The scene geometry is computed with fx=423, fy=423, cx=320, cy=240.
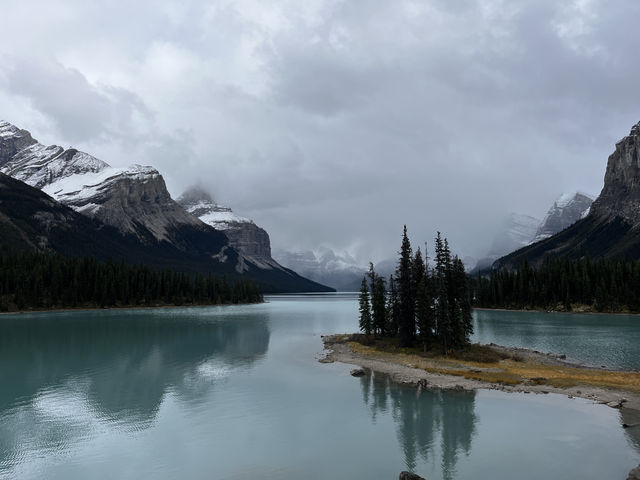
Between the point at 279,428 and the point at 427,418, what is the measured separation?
1271cm

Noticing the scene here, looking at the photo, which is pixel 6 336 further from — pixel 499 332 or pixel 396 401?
pixel 499 332

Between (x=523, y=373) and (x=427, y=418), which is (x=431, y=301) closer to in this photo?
(x=523, y=373)

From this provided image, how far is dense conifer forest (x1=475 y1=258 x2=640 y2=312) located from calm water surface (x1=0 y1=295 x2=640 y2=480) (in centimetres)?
14060

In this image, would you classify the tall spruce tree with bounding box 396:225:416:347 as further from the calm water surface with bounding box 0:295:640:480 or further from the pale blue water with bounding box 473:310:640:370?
the pale blue water with bounding box 473:310:640:370

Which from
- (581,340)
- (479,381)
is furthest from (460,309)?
(581,340)

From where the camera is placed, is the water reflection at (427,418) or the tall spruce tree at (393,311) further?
the tall spruce tree at (393,311)

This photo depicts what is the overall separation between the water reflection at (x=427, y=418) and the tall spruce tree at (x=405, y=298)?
24024 mm

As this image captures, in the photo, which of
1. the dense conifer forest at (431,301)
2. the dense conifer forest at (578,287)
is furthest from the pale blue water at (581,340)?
the dense conifer forest at (578,287)

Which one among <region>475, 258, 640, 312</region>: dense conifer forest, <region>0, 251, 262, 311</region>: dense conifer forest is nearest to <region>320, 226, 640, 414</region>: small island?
<region>475, 258, 640, 312</region>: dense conifer forest

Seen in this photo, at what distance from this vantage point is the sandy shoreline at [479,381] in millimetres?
39312

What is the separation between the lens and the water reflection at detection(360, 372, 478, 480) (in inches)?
1158

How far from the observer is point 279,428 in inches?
1356

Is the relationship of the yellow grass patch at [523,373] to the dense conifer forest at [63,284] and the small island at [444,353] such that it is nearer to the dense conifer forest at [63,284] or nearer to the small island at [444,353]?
the small island at [444,353]

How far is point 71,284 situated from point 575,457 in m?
188
